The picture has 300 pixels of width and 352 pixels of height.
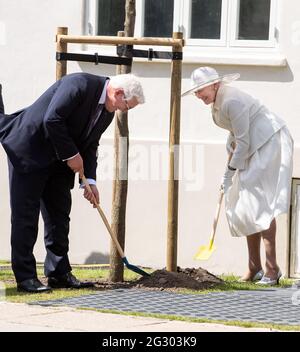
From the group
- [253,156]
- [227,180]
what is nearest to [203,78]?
[253,156]

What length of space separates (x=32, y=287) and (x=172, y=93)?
6.43ft

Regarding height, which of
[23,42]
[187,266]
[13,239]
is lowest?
[187,266]

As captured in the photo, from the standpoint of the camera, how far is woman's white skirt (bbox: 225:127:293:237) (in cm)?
1036

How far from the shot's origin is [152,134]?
459 inches

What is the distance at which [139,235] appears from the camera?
11766 millimetres

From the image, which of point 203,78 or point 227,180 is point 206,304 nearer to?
point 227,180

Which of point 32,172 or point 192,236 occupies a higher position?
point 32,172

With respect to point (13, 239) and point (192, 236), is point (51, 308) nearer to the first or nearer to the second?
point (13, 239)

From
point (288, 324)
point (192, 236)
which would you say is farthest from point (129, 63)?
point (288, 324)

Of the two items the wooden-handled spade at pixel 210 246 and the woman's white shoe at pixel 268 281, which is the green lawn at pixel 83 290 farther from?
the wooden-handled spade at pixel 210 246

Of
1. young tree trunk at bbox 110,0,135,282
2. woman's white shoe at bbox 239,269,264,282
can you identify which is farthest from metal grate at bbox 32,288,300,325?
woman's white shoe at bbox 239,269,264,282
